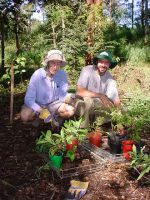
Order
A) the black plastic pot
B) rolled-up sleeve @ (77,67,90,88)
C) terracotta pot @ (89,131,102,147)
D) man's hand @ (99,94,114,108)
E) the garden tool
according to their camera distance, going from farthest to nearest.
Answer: rolled-up sleeve @ (77,67,90,88), man's hand @ (99,94,114,108), terracotta pot @ (89,131,102,147), the black plastic pot, the garden tool

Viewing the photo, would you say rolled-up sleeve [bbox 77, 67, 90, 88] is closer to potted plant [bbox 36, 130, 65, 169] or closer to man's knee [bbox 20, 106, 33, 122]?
man's knee [bbox 20, 106, 33, 122]

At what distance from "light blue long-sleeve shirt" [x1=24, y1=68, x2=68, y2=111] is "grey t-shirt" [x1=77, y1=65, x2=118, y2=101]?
1.04 ft

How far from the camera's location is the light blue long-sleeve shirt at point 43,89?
5035 millimetres

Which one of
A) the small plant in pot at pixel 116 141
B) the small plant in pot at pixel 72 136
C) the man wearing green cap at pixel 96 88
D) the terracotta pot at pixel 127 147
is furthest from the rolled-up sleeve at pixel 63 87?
the terracotta pot at pixel 127 147

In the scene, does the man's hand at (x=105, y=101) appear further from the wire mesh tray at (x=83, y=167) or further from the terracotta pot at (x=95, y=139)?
the wire mesh tray at (x=83, y=167)

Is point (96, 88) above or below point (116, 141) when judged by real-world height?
above

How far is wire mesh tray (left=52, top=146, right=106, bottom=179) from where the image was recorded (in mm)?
4100

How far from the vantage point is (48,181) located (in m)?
3.99

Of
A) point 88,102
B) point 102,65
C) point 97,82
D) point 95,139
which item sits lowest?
point 95,139

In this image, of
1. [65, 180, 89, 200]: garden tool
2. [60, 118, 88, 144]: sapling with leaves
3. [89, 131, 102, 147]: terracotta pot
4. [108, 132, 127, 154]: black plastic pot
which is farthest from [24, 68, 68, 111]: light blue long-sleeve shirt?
[65, 180, 89, 200]: garden tool

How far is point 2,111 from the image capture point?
7367mm

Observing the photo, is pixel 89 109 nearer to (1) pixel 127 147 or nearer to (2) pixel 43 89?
(2) pixel 43 89

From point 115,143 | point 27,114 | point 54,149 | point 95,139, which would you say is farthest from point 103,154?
point 27,114

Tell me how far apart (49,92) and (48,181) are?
1595 millimetres
